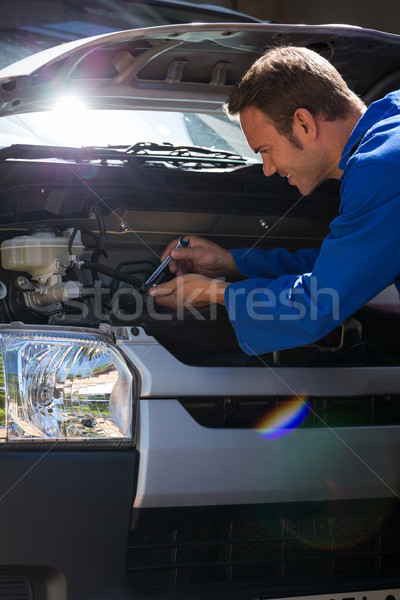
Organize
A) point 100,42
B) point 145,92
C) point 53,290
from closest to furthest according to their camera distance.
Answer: point 100,42 → point 53,290 → point 145,92

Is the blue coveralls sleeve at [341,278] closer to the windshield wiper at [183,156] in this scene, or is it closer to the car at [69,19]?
the windshield wiper at [183,156]

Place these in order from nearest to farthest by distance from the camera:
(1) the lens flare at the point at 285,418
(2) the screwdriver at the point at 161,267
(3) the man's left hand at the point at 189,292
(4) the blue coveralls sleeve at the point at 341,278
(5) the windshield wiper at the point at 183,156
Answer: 1. (4) the blue coveralls sleeve at the point at 341,278
2. (1) the lens flare at the point at 285,418
3. (3) the man's left hand at the point at 189,292
4. (2) the screwdriver at the point at 161,267
5. (5) the windshield wiper at the point at 183,156

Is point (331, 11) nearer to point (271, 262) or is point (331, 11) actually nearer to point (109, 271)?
point (271, 262)

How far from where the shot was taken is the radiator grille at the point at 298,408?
1533mm

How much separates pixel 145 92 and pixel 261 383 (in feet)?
4.41

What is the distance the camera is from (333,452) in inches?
61.5

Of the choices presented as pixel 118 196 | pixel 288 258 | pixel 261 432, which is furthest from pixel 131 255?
pixel 261 432

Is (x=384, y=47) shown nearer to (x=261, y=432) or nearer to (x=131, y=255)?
(x=131, y=255)

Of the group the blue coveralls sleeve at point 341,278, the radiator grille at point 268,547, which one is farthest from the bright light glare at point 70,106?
the radiator grille at point 268,547

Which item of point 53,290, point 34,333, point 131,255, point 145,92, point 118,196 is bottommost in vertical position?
point 34,333

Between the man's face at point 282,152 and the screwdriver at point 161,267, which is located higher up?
the man's face at point 282,152

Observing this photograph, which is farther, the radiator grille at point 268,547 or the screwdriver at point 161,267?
the screwdriver at point 161,267

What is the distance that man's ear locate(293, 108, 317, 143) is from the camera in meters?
1.68

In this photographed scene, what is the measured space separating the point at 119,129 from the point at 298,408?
1590 mm
